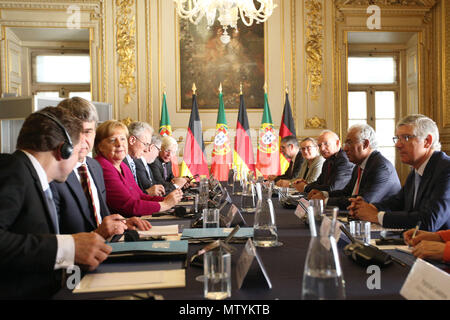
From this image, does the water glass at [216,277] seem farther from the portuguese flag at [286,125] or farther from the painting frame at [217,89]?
the painting frame at [217,89]

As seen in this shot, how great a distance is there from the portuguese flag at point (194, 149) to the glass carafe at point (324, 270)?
706cm

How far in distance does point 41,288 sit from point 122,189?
164 centimetres

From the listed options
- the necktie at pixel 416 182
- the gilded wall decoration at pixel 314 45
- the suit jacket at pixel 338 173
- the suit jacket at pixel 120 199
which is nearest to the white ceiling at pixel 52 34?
the gilded wall decoration at pixel 314 45

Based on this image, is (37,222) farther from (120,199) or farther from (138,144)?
(138,144)

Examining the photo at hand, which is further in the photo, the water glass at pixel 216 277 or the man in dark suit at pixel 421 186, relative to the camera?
the man in dark suit at pixel 421 186

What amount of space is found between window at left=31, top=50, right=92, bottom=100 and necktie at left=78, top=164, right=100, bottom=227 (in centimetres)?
725

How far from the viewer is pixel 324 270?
97 centimetres

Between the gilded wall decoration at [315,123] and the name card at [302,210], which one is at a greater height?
the gilded wall decoration at [315,123]

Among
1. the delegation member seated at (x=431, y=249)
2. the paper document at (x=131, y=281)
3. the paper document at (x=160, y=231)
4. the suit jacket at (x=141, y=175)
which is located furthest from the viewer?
the suit jacket at (x=141, y=175)

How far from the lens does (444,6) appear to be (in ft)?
27.7

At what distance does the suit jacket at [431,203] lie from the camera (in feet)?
7.52

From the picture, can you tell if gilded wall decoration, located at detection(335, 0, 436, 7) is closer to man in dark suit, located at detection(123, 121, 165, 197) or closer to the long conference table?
man in dark suit, located at detection(123, 121, 165, 197)
